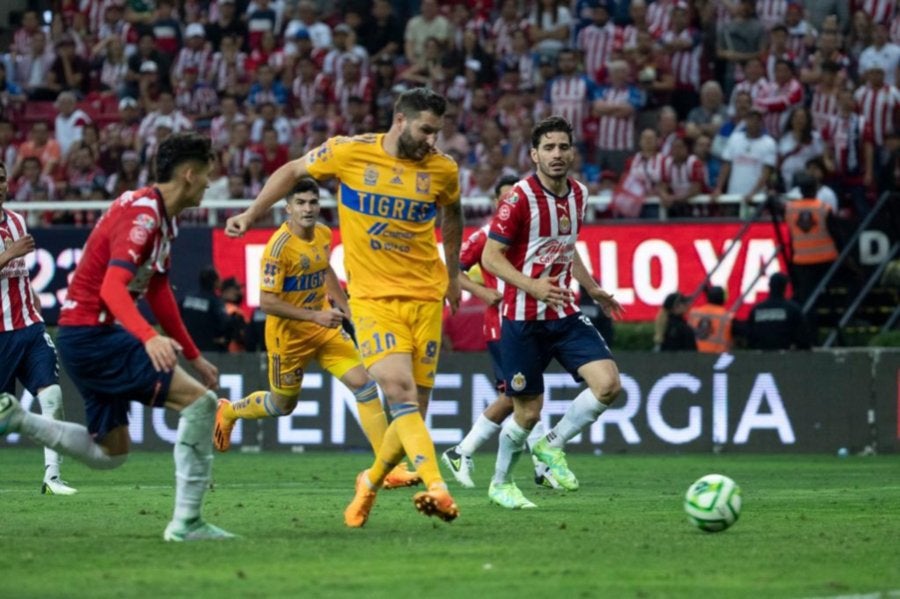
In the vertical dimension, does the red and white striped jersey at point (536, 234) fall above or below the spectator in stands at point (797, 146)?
above

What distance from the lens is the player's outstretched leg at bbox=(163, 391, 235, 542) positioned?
9555 mm

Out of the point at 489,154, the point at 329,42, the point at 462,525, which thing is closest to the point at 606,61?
the point at 489,154

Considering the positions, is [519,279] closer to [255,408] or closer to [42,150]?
[255,408]

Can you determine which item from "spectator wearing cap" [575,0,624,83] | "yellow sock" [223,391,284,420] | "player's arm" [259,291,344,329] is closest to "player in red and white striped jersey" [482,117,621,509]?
"player's arm" [259,291,344,329]

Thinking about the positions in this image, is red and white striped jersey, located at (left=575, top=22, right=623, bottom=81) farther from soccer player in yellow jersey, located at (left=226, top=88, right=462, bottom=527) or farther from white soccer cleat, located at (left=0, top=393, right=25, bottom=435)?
white soccer cleat, located at (left=0, top=393, right=25, bottom=435)

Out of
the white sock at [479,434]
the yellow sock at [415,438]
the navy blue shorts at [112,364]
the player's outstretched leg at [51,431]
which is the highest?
the navy blue shorts at [112,364]

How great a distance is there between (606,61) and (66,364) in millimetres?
17555

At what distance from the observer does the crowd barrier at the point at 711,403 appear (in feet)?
68.0

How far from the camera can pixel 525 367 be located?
1272cm

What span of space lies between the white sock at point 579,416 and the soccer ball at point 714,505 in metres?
2.56

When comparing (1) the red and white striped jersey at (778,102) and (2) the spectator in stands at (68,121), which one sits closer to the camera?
(1) the red and white striped jersey at (778,102)

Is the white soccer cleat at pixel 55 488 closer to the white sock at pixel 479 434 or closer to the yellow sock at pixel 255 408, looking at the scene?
the yellow sock at pixel 255 408

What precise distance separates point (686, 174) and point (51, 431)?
47.9ft

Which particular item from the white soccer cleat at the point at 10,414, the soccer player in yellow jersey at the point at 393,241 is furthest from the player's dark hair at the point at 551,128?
the white soccer cleat at the point at 10,414
